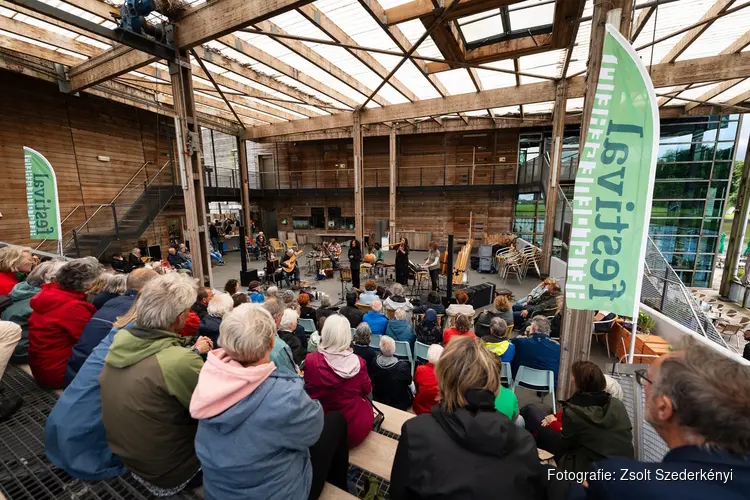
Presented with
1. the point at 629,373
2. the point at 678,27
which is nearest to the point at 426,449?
the point at 629,373

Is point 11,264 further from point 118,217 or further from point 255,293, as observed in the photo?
point 118,217

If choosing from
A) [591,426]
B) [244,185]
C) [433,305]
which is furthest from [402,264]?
[244,185]

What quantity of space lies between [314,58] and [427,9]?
301 centimetres

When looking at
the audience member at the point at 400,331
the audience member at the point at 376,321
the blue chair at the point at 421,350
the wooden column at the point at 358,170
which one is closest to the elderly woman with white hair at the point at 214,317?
the audience member at the point at 376,321

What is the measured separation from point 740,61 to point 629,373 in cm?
831

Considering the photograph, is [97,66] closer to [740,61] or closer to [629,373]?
[629,373]

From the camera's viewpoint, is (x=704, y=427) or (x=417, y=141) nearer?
(x=704, y=427)

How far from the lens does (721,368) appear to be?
879 mm

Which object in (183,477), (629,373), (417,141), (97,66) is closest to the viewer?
(183,477)

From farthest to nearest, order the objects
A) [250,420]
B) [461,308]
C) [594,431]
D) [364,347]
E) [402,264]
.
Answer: [402,264]
[461,308]
[364,347]
[594,431]
[250,420]

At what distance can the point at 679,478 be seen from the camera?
0.81m

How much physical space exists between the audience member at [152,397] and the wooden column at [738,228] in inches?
593

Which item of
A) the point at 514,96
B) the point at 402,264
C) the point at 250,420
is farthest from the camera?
the point at 514,96

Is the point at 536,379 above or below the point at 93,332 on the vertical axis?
below
